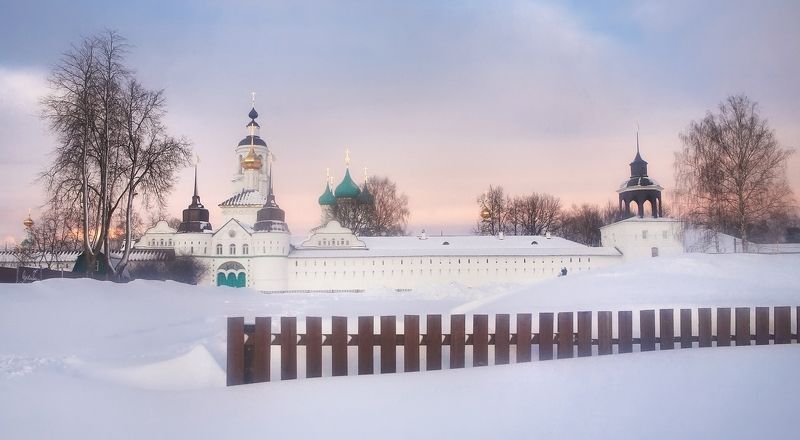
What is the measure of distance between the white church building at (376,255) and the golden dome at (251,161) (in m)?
11.2

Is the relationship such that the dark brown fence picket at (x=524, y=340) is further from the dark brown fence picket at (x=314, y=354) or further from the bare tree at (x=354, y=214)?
the bare tree at (x=354, y=214)

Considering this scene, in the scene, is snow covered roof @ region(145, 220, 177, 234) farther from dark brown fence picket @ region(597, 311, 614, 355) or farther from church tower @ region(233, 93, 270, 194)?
dark brown fence picket @ region(597, 311, 614, 355)

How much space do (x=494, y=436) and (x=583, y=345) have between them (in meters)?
2.14

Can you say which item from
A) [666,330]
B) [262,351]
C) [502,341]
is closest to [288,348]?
[262,351]

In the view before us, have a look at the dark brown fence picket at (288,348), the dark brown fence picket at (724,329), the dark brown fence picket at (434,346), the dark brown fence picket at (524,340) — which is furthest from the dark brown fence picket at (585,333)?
the dark brown fence picket at (288,348)

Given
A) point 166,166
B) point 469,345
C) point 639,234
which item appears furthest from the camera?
point 639,234

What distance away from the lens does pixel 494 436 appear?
4195 mm

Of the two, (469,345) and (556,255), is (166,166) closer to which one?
(469,345)

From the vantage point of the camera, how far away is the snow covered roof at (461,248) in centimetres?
5397

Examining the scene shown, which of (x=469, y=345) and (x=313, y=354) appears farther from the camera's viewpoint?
(x=469, y=345)

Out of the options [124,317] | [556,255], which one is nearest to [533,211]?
[556,255]

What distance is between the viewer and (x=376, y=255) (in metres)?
53.7

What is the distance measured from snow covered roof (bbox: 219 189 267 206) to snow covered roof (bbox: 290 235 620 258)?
10021mm

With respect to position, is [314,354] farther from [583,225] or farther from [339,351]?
[583,225]
